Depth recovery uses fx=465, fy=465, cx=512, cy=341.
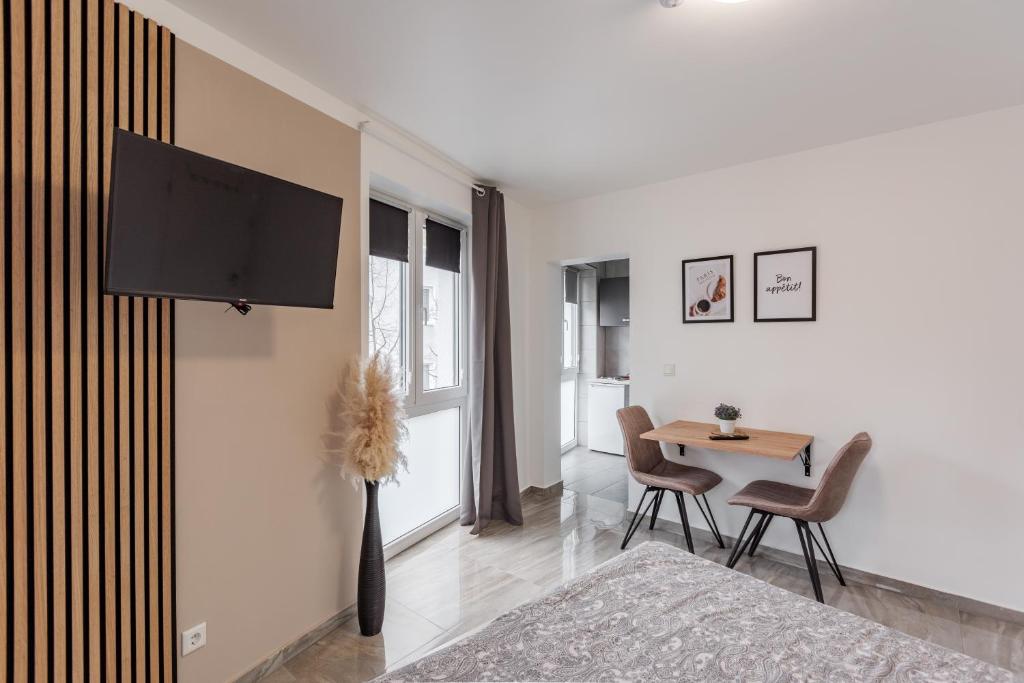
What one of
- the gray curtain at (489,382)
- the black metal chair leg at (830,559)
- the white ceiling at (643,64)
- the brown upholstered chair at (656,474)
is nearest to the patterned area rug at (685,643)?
the brown upholstered chair at (656,474)

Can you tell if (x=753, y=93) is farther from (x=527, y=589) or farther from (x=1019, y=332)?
(x=527, y=589)

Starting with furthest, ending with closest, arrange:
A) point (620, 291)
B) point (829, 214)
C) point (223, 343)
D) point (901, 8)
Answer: point (620, 291) → point (829, 214) → point (223, 343) → point (901, 8)

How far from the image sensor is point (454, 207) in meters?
3.32

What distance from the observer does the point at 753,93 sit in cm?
228

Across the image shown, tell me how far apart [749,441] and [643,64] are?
7.07 ft

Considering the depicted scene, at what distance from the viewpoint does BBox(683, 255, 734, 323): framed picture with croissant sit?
3.25m

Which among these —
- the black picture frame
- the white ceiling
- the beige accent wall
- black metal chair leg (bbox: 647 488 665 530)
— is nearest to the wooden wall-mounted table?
black metal chair leg (bbox: 647 488 665 530)

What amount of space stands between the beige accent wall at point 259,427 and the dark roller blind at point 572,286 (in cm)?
386

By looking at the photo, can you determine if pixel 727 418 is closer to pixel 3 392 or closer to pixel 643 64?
pixel 643 64

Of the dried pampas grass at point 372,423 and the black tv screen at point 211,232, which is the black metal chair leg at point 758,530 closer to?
the dried pampas grass at point 372,423

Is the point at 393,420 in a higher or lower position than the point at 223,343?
lower

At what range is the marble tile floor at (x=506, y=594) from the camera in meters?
2.13

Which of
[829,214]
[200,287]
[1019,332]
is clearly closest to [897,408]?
[1019,332]

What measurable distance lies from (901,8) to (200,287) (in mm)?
2631
